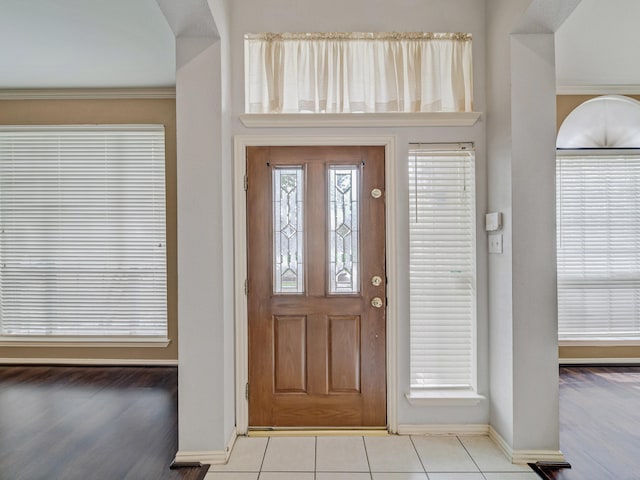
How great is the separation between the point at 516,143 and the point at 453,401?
1.74 m

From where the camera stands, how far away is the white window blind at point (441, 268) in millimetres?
2732

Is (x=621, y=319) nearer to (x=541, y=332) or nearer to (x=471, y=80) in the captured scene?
(x=541, y=332)

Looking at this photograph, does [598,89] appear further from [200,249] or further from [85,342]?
[85,342]

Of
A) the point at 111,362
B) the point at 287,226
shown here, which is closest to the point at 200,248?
the point at 287,226

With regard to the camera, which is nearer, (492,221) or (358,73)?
(492,221)

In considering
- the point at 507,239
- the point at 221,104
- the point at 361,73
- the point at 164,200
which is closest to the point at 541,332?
the point at 507,239

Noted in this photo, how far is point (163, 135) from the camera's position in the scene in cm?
400

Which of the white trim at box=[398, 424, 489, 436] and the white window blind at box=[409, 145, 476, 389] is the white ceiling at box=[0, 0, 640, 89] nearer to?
the white window blind at box=[409, 145, 476, 389]

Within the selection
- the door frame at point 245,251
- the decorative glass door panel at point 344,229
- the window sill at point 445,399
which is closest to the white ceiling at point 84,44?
the door frame at point 245,251

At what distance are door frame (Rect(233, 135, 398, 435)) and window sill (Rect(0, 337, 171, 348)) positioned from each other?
5.47 feet

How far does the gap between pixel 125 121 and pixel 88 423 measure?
283cm

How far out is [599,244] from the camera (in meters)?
4.01

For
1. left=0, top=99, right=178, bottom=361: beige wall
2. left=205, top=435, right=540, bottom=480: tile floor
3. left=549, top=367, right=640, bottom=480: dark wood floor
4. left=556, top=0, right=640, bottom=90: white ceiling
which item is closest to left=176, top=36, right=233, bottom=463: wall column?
left=205, top=435, right=540, bottom=480: tile floor

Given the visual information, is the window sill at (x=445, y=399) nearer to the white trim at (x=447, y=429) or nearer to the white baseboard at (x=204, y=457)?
the white trim at (x=447, y=429)
